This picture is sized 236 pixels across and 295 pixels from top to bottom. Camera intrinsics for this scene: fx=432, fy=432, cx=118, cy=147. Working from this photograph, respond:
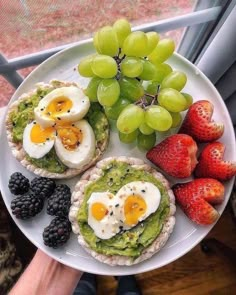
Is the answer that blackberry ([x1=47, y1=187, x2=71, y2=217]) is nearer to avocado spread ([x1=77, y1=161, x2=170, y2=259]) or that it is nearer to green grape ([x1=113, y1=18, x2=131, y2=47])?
avocado spread ([x1=77, y1=161, x2=170, y2=259])

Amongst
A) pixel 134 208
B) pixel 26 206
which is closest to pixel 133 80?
pixel 134 208

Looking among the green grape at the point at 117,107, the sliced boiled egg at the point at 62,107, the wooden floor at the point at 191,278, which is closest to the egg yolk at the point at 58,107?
the sliced boiled egg at the point at 62,107

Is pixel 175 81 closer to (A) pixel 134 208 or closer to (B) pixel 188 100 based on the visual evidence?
(B) pixel 188 100

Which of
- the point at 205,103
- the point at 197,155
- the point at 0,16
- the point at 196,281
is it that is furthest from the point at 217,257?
the point at 0,16

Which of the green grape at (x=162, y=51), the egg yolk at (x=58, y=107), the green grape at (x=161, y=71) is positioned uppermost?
the green grape at (x=162, y=51)

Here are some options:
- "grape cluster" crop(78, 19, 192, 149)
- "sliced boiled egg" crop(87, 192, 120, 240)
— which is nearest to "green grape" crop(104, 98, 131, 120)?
"grape cluster" crop(78, 19, 192, 149)

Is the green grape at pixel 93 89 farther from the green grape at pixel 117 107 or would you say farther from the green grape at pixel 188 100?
the green grape at pixel 188 100
